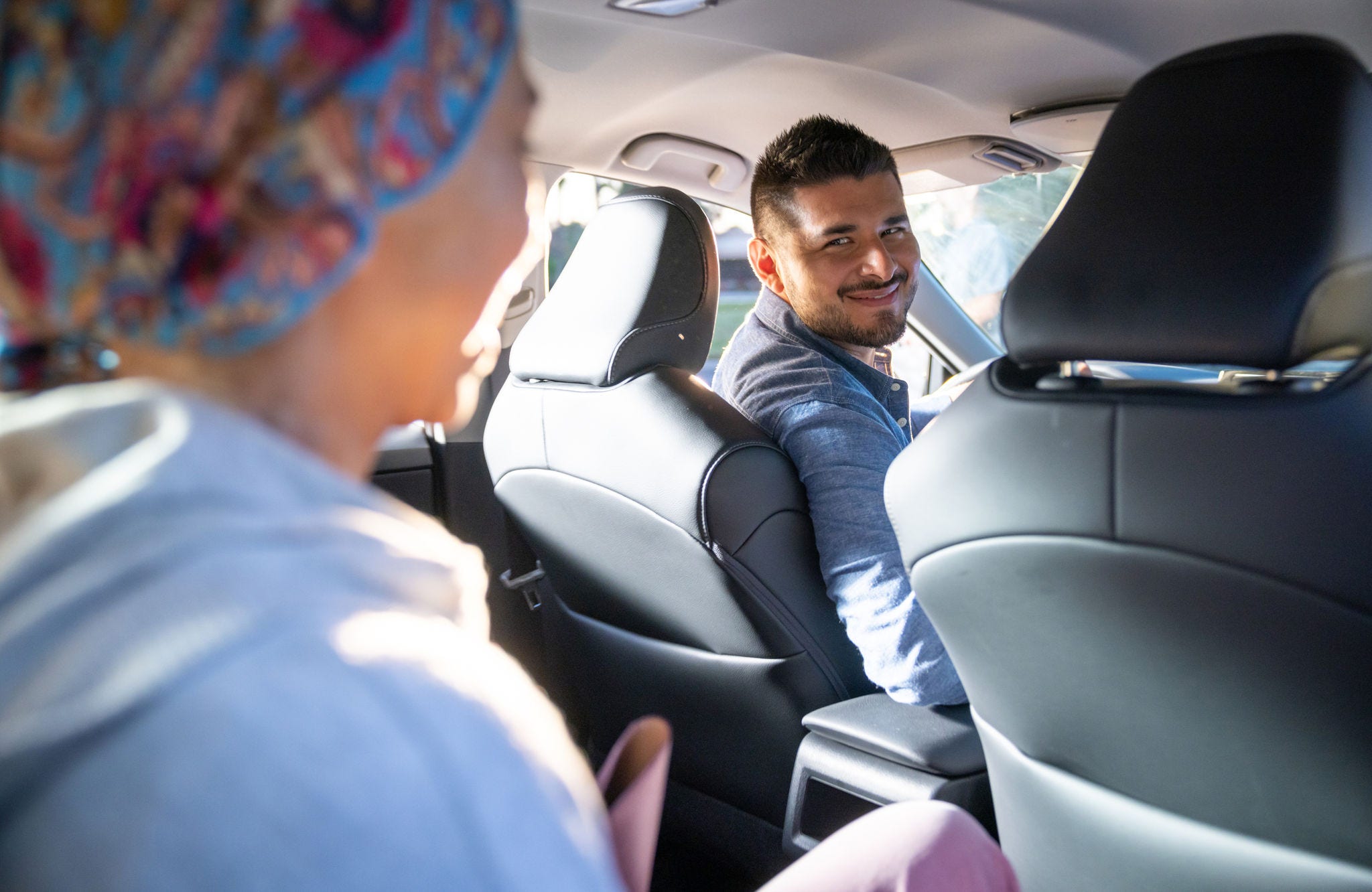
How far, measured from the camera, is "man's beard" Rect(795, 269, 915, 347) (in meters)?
2.28

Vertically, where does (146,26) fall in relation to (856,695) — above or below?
above

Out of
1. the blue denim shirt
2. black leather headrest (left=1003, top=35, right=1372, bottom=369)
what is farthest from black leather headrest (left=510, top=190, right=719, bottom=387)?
black leather headrest (left=1003, top=35, right=1372, bottom=369)

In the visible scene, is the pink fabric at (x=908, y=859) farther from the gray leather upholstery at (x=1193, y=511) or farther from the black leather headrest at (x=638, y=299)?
the black leather headrest at (x=638, y=299)

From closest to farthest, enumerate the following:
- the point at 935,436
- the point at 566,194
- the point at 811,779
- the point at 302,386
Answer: the point at 302,386, the point at 935,436, the point at 811,779, the point at 566,194

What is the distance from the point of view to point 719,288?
2051 mm

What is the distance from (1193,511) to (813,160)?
140 cm

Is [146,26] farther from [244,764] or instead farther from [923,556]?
[923,556]

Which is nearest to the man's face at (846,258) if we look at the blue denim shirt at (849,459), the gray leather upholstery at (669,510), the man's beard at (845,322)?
the man's beard at (845,322)

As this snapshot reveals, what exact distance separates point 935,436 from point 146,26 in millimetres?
957

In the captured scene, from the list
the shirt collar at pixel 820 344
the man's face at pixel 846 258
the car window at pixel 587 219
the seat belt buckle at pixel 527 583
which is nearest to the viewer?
the shirt collar at pixel 820 344

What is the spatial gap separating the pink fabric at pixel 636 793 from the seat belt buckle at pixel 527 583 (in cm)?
187

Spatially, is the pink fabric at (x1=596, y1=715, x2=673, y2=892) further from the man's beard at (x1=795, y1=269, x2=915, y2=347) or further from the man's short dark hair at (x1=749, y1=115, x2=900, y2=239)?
the man's short dark hair at (x1=749, y1=115, x2=900, y2=239)

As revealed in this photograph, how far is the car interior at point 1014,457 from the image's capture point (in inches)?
40.1

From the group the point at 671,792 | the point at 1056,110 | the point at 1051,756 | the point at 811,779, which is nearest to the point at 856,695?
the point at 811,779
